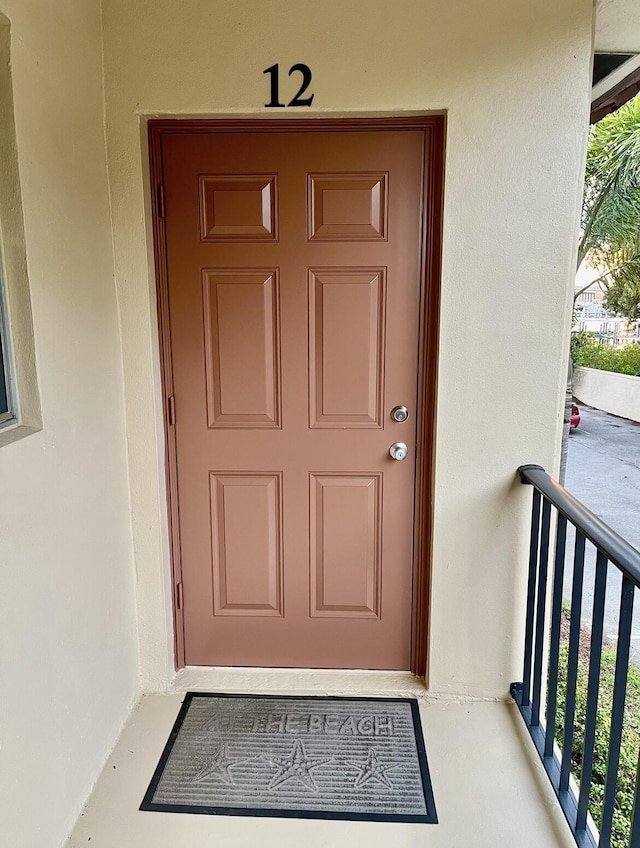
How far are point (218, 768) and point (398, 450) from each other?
3.82ft

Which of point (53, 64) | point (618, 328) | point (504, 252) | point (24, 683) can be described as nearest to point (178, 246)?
point (53, 64)

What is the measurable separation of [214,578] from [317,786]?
2.57ft

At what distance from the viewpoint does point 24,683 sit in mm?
1335

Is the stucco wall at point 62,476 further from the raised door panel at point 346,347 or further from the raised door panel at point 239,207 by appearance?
the raised door panel at point 346,347

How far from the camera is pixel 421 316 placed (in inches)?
77.7

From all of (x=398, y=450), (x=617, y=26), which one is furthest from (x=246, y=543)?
(x=617, y=26)

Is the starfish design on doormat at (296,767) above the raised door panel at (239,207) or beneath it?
beneath

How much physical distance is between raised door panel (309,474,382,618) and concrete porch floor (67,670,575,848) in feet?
Result: 1.00

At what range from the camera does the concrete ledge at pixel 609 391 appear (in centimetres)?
946

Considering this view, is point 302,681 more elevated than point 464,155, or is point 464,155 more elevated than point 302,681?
point 464,155

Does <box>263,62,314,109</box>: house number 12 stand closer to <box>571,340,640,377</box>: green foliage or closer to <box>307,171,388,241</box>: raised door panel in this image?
<box>307,171,388,241</box>: raised door panel

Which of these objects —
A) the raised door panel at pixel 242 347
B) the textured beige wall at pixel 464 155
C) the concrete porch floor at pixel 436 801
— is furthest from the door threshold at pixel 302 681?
the raised door panel at pixel 242 347

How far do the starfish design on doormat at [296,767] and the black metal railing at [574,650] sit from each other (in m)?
0.69

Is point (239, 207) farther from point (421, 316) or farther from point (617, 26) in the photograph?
point (617, 26)
